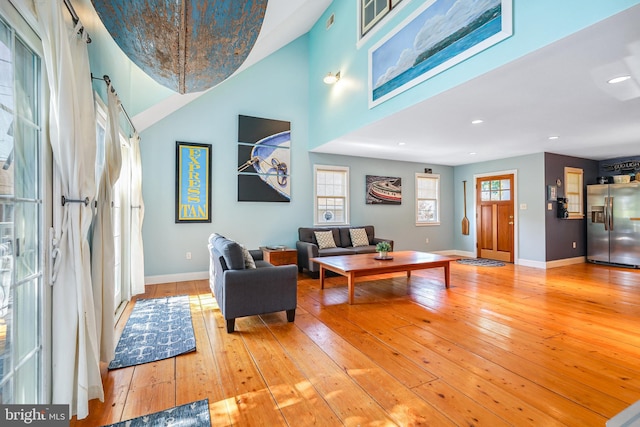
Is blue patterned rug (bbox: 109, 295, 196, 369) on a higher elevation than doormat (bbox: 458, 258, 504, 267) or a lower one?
lower

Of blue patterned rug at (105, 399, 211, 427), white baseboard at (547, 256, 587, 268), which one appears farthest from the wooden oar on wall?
blue patterned rug at (105, 399, 211, 427)

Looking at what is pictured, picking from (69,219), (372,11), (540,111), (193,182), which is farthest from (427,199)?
(69,219)

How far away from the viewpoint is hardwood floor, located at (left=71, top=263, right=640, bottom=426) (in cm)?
174

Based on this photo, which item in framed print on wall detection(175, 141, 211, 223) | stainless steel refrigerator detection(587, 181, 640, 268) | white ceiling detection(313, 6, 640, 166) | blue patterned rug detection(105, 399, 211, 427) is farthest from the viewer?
stainless steel refrigerator detection(587, 181, 640, 268)

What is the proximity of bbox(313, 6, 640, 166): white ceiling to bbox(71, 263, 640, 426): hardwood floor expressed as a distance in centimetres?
237

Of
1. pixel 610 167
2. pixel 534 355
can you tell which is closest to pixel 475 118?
pixel 534 355

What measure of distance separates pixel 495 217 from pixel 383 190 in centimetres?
271

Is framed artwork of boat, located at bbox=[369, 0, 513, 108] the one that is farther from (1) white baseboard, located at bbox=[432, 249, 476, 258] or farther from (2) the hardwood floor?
(1) white baseboard, located at bbox=[432, 249, 476, 258]

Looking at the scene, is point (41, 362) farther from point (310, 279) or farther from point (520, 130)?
point (520, 130)

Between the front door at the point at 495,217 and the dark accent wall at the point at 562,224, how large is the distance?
2.23 feet

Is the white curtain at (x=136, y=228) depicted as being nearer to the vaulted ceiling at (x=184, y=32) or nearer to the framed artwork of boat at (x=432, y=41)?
the vaulted ceiling at (x=184, y=32)

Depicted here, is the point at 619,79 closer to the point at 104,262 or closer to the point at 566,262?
the point at 104,262

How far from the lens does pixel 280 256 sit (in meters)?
5.00

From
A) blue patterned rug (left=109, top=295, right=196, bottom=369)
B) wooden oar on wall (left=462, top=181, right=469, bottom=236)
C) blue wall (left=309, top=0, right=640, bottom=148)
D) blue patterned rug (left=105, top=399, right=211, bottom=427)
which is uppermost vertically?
blue wall (left=309, top=0, right=640, bottom=148)
